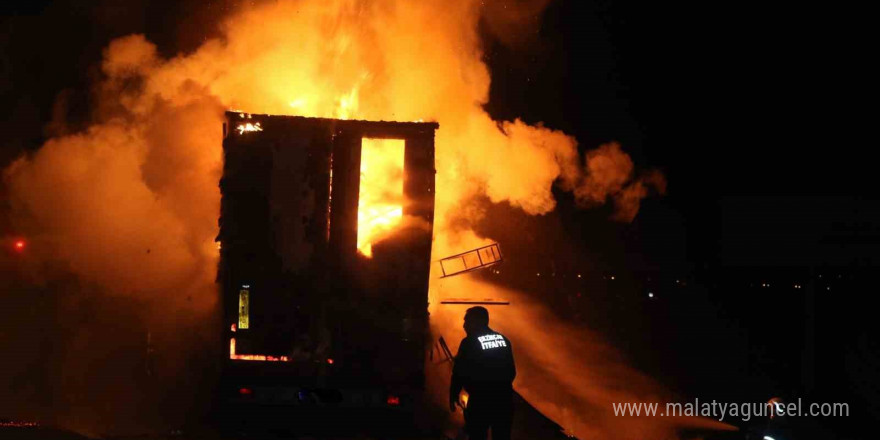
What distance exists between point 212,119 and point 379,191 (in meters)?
5.57

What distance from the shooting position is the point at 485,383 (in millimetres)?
6293

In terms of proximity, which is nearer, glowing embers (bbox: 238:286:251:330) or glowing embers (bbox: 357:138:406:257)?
glowing embers (bbox: 238:286:251:330)

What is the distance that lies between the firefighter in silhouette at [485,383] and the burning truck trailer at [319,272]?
1.98 metres

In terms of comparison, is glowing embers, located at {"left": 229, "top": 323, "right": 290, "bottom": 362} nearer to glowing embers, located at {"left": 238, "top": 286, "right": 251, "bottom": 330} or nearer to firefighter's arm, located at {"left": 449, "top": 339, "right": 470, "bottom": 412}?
glowing embers, located at {"left": 238, "top": 286, "right": 251, "bottom": 330}

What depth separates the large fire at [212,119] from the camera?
12227 millimetres

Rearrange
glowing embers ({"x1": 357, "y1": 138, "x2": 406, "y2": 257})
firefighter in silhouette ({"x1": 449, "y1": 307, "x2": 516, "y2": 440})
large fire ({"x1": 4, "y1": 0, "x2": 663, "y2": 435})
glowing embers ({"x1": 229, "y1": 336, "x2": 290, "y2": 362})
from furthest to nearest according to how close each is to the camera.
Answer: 1. large fire ({"x1": 4, "y1": 0, "x2": 663, "y2": 435})
2. glowing embers ({"x1": 357, "y1": 138, "x2": 406, "y2": 257})
3. glowing embers ({"x1": 229, "y1": 336, "x2": 290, "y2": 362})
4. firefighter in silhouette ({"x1": 449, "y1": 307, "x2": 516, "y2": 440})

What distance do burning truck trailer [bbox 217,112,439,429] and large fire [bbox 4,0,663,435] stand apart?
10.5ft

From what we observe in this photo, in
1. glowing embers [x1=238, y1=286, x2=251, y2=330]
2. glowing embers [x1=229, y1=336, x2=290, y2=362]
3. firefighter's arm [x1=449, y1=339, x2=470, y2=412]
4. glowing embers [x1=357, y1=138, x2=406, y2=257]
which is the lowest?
glowing embers [x1=229, y1=336, x2=290, y2=362]

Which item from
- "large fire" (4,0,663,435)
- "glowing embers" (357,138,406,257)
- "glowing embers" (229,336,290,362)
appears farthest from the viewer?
"large fire" (4,0,663,435)

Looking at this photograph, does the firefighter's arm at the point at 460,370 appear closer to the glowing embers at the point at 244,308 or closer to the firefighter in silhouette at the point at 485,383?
the firefighter in silhouette at the point at 485,383

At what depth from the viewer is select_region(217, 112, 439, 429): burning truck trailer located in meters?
8.04

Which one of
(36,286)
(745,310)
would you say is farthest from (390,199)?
(745,310)

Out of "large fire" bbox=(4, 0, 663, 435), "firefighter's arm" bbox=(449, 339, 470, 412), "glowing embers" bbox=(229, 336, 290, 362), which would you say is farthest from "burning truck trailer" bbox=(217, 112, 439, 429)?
"large fire" bbox=(4, 0, 663, 435)

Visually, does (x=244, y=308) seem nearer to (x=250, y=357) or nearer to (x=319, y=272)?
(x=250, y=357)
